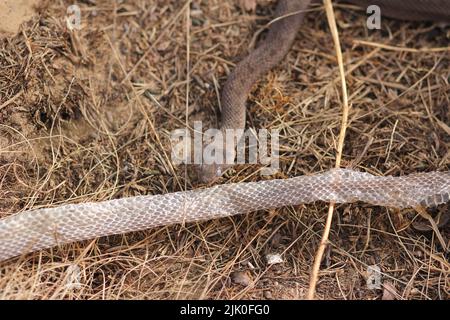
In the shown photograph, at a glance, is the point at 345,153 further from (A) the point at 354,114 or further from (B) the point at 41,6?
(B) the point at 41,6

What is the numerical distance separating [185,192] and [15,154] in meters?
1.13

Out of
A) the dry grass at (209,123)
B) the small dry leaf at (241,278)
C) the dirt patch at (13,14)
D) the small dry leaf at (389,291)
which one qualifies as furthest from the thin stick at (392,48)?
the dirt patch at (13,14)

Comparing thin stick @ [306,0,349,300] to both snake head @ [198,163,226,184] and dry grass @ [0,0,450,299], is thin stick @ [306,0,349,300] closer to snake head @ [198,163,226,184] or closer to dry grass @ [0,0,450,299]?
dry grass @ [0,0,450,299]

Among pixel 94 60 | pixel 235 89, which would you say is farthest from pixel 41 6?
pixel 235 89

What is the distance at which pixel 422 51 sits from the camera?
3961 millimetres

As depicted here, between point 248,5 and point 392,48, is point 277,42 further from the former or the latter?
point 392,48

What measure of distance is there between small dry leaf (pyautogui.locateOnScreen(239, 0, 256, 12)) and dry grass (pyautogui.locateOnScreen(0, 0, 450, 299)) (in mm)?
65

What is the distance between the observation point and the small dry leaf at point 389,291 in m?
3.07

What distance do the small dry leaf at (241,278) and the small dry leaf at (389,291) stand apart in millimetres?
801

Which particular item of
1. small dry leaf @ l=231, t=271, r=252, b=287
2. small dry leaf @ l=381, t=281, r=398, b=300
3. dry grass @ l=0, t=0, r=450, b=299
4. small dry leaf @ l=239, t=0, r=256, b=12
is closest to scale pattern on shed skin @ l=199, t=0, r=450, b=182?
dry grass @ l=0, t=0, r=450, b=299

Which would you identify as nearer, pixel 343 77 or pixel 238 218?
pixel 238 218

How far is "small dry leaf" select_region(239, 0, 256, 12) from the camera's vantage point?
4.11m

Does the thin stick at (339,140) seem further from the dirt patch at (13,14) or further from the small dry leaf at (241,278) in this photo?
the dirt patch at (13,14)

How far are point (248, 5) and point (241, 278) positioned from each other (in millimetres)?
2170
